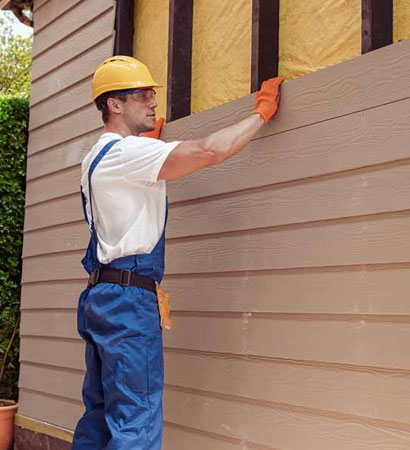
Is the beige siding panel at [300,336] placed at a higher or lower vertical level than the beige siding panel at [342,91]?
lower

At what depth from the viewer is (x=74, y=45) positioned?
4668 mm

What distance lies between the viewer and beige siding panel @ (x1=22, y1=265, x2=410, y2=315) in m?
2.35

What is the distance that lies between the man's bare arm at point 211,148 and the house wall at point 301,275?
14cm

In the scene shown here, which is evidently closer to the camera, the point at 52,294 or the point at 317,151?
the point at 317,151

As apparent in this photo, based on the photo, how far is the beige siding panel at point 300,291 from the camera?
7.70 ft

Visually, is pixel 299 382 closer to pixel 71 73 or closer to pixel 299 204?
pixel 299 204

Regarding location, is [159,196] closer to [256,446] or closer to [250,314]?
[250,314]

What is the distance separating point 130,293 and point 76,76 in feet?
7.38

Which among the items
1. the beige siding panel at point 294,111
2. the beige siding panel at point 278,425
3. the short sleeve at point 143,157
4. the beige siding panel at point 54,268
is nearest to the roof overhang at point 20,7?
the beige siding panel at point 54,268

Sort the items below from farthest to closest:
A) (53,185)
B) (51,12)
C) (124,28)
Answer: (51,12) → (53,185) → (124,28)

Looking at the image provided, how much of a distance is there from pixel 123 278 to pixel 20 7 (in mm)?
3458

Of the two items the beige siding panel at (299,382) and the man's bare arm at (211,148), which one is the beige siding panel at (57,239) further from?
the man's bare arm at (211,148)

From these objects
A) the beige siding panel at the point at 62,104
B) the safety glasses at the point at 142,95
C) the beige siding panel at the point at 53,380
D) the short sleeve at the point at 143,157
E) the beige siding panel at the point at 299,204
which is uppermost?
the beige siding panel at the point at 62,104

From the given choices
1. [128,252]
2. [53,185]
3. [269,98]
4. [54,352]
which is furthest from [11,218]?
[269,98]
